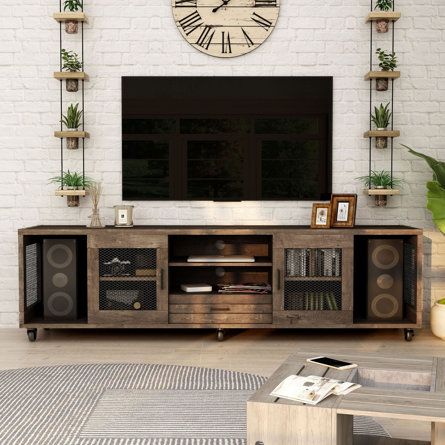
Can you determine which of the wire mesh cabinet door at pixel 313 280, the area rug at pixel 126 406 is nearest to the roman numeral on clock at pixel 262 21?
the wire mesh cabinet door at pixel 313 280

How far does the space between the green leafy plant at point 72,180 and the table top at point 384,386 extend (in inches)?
105

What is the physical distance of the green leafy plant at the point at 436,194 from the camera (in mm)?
4688

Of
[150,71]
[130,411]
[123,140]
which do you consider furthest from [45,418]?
[150,71]

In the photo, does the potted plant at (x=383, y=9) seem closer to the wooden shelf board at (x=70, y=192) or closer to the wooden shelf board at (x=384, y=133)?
the wooden shelf board at (x=384, y=133)

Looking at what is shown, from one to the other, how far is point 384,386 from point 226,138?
2.76 m

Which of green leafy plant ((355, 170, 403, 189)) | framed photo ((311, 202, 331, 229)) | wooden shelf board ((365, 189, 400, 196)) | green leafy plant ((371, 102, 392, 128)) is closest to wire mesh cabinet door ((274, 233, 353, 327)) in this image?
framed photo ((311, 202, 331, 229))

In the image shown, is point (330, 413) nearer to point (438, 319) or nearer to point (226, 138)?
point (438, 319)

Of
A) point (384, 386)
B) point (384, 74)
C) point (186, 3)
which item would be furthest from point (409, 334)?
Answer: point (186, 3)

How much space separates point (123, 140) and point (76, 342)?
1.42 m

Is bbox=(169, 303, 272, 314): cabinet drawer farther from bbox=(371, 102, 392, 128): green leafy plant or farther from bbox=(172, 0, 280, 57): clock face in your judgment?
bbox=(172, 0, 280, 57): clock face

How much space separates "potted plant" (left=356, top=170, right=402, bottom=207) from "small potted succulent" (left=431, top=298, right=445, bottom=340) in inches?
30.4

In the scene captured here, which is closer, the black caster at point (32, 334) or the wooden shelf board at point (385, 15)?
the black caster at point (32, 334)

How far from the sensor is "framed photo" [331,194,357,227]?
15.5ft

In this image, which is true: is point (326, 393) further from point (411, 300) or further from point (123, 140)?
point (123, 140)
